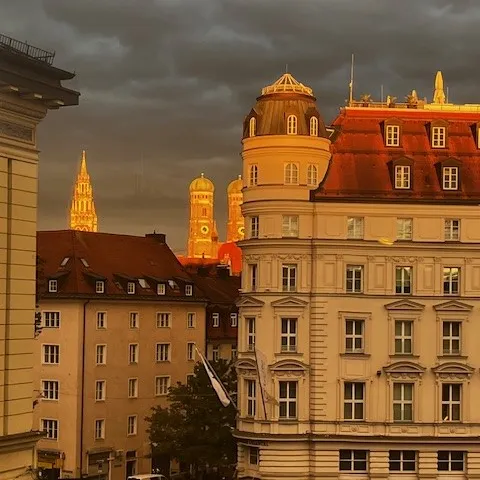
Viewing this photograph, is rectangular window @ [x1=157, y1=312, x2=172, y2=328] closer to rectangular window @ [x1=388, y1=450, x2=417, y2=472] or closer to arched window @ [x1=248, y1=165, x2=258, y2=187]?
arched window @ [x1=248, y1=165, x2=258, y2=187]

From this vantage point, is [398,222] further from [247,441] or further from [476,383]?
[247,441]

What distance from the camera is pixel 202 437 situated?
67250 millimetres

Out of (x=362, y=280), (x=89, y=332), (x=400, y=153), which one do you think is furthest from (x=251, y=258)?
(x=89, y=332)

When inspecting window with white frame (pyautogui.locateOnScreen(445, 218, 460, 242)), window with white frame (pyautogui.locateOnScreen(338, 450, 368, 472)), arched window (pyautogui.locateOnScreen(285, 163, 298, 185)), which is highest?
arched window (pyautogui.locateOnScreen(285, 163, 298, 185))

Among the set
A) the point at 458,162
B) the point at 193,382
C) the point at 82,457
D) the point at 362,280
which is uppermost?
the point at 458,162

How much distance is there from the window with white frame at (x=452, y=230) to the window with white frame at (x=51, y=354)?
26.8 metres

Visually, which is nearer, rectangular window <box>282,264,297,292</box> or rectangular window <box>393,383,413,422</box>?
rectangular window <box>393,383,413,422</box>

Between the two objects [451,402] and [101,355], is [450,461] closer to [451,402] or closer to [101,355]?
[451,402]

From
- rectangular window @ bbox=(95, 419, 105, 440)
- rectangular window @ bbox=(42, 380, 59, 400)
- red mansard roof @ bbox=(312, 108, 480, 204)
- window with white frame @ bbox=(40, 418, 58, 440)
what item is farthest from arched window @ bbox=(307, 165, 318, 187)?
window with white frame @ bbox=(40, 418, 58, 440)

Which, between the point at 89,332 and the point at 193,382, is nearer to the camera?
the point at 193,382

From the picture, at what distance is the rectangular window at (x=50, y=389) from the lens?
76.1 m

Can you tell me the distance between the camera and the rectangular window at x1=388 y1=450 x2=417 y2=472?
61.4m

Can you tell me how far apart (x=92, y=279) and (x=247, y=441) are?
2151 centimetres

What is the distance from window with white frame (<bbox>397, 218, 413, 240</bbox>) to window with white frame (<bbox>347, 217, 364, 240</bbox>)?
6.31ft
